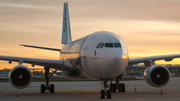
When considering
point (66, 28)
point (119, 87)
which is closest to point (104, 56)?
point (119, 87)

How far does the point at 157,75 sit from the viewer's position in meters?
18.7

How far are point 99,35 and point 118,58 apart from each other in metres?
2.52

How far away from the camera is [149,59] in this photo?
790 inches

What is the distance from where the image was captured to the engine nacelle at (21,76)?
17578 mm

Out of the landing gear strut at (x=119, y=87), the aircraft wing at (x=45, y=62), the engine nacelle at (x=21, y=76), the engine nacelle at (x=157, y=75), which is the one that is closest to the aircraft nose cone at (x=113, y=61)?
the engine nacelle at (x=157, y=75)

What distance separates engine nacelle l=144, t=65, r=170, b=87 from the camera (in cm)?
1839

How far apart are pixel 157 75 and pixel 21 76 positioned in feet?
29.3

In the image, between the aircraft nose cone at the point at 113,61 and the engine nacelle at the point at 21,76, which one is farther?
the engine nacelle at the point at 21,76

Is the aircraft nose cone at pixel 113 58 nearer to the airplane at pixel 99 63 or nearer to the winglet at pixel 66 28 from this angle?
the airplane at pixel 99 63

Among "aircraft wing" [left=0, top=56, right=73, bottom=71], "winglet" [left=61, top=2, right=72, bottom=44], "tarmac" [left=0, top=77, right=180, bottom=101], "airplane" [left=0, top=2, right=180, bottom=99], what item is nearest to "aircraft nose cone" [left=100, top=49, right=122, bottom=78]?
"airplane" [left=0, top=2, right=180, bottom=99]

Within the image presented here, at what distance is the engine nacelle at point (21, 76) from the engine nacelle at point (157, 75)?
25.0ft

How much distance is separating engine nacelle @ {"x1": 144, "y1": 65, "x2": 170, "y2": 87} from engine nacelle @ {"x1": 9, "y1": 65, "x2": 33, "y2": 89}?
25.0ft

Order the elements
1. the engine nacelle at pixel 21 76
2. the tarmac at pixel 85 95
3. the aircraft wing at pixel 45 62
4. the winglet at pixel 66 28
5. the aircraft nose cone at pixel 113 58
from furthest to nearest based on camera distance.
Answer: the winglet at pixel 66 28 < the aircraft wing at pixel 45 62 < the engine nacelle at pixel 21 76 < the tarmac at pixel 85 95 < the aircraft nose cone at pixel 113 58

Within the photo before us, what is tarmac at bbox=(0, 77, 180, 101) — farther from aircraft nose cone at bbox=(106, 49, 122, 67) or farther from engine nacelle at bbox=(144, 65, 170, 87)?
aircraft nose cone at bbox=(106, 49, 122, 67)
